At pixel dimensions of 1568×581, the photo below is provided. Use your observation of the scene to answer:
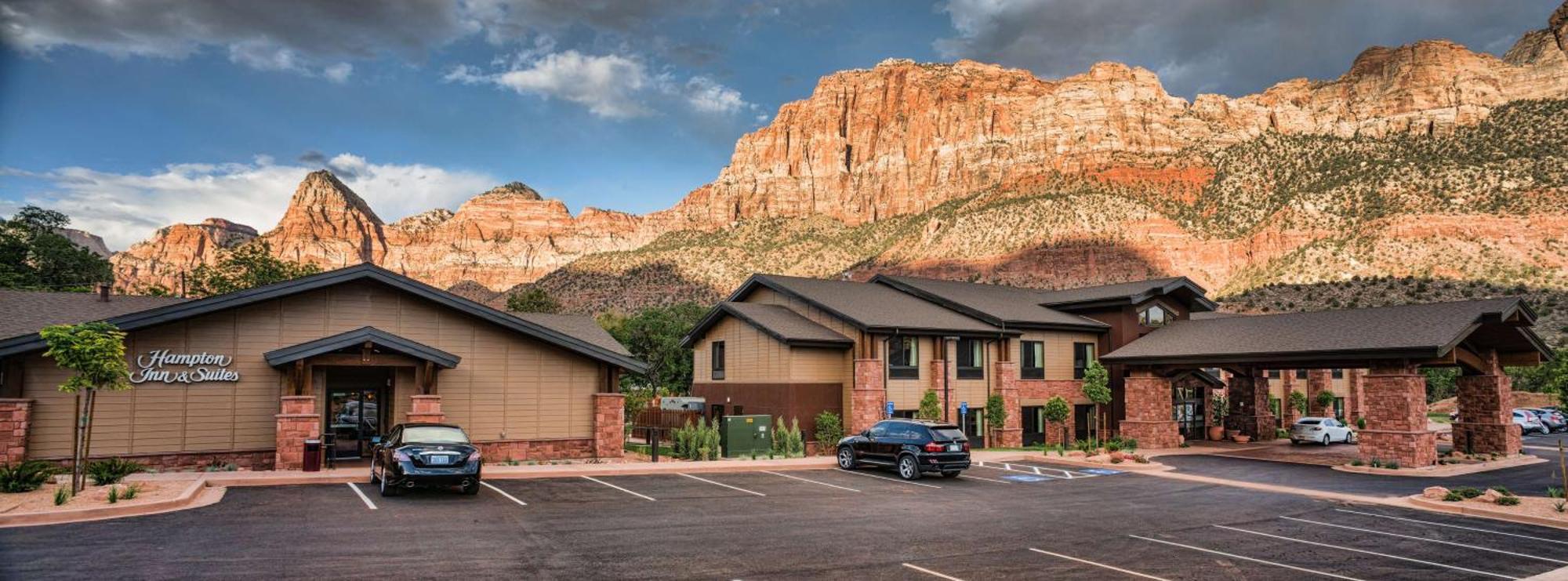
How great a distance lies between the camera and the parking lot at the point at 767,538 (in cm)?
1216

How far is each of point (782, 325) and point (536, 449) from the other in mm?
11819

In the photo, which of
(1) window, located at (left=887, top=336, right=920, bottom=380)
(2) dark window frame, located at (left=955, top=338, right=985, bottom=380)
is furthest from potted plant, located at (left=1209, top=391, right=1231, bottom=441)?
(1) window, located at (left=887, top=336, right=920, bottom=380)

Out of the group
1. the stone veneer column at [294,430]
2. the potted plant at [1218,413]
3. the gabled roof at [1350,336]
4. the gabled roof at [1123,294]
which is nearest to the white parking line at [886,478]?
the stone veneer column at [294,430]

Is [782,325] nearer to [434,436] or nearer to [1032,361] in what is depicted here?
[1032,361]

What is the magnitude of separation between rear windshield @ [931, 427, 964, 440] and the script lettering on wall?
18.4 m

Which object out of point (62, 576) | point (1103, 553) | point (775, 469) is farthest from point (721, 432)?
point (62, 576)

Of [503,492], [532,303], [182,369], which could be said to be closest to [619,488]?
[503,492]

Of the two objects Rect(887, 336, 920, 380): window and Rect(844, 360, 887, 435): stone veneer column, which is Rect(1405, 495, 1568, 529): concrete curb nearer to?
Rect(844, 360, 887, 435): stone veneer column

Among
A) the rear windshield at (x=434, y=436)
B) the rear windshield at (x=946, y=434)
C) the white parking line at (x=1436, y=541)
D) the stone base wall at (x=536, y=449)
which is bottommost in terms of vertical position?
the white parking line at (x=1436, y=541)

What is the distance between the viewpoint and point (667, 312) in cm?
7356

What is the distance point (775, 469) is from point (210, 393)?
1507cm

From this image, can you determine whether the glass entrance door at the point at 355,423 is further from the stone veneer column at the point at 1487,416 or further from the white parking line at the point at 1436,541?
the stone veneer column at the point at 1487,416

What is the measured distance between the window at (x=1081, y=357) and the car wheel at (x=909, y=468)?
18837mm

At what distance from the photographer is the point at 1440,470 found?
28203mm
